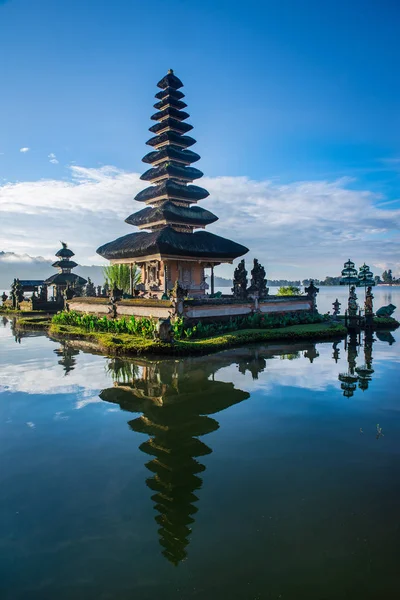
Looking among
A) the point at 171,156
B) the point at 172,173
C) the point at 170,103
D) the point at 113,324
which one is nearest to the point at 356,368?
the point at 113,324

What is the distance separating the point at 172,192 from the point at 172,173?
215cm

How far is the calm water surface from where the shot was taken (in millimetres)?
A: 4305

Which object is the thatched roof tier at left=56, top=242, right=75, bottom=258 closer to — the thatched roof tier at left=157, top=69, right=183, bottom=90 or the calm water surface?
the thatched roof tier at left=157, top=69, right=183, bottom=90

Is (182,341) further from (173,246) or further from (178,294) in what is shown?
(173,246)

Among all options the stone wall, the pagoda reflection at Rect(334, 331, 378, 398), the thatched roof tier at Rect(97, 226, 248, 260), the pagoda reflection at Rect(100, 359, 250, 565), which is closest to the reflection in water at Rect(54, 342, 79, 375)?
the pagoda reflection at Rect(100, 359, 250, 565)

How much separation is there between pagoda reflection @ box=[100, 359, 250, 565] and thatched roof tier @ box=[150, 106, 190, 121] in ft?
82.4

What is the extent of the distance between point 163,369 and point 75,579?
10.4 m

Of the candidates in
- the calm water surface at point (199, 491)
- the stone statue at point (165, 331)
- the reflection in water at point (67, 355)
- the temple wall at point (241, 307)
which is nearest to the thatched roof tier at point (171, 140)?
the temple wall at point (241, 307)

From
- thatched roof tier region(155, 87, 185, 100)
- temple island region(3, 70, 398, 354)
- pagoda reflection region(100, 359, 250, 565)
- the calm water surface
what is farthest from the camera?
thatched roof tier region(155, 87, 185, 100)

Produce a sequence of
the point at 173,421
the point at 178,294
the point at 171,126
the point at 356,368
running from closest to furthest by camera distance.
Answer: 1. the point at 173,421
2. the point at 356,368
3. the point at 178,294
4. the point at 171,126

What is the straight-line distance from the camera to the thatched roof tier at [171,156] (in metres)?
31.8

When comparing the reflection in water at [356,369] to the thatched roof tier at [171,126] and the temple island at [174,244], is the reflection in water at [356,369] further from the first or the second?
the thatched roof tier at [171,126]

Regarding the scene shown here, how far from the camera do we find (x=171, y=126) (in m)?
32.9

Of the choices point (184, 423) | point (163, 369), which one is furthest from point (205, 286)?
point (184, 423)
